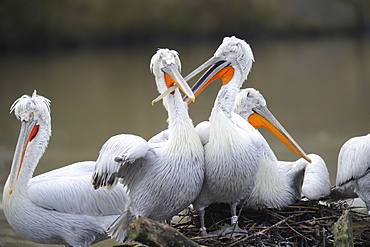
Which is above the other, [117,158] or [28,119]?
[28,119]

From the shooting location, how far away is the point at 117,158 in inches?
160

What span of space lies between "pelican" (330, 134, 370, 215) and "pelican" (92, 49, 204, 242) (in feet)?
3.99

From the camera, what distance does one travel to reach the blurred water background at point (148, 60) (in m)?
11.2

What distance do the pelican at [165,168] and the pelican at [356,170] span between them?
3.99 ft

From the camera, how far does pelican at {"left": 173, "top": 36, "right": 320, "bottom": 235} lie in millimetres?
4395

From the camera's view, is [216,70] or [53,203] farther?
[53,203]

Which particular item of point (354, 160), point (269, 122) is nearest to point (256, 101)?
point (269, 122)

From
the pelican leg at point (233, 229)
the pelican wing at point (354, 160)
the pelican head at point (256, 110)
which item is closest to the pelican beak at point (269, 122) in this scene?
the pelican head at point (256, 110)

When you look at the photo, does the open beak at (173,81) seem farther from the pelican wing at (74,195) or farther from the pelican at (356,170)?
the pelican at (356,170)

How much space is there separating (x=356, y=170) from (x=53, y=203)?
2188mm

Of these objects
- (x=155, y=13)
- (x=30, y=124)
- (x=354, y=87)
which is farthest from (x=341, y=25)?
(x=30, y=124)

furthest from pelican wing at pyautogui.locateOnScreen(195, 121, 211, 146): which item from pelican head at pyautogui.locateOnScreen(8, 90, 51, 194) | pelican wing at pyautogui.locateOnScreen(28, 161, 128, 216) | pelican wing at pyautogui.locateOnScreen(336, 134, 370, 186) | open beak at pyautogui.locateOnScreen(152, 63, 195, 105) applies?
pelican head at pyautogui.locateOnScreen(8, 90, 51, 194)

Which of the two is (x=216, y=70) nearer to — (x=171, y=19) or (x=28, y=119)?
(x=28, y=119)

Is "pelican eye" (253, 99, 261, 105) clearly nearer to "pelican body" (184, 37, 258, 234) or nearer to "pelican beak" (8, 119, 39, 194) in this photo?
"pelican body" (184, 37, 258, 234)
